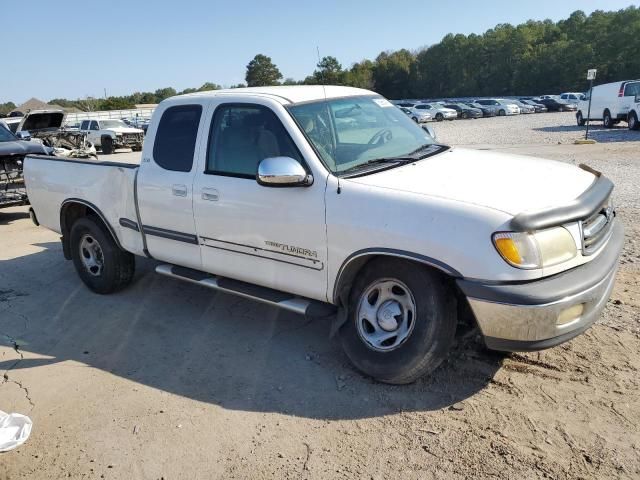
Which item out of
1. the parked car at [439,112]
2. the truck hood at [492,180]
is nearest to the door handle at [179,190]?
the truck hood at [492,180]

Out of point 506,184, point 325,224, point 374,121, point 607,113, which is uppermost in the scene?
point 374,121

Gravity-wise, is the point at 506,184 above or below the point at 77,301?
above

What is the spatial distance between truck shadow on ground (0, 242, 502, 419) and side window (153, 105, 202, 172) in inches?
57.0

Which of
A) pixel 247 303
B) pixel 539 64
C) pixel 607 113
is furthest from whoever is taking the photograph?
pixel 539 64

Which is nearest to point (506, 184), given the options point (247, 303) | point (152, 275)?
point (247, 303)

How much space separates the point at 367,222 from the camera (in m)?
3.36

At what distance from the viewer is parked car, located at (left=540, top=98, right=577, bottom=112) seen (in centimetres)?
4862

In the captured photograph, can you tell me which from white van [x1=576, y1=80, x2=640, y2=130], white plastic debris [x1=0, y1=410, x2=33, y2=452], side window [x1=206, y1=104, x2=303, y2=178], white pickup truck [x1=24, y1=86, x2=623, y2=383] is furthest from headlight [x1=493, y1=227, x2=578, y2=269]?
white van [x1=576, y1=80, x2=640, y2=130]

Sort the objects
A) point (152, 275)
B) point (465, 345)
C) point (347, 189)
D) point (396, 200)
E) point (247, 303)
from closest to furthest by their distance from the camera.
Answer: point (396, 200), point (347, 189), point (465, 345), point (247, 303), point (152, 275)

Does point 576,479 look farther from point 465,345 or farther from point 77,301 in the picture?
point 77,301

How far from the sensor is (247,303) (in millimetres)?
5219

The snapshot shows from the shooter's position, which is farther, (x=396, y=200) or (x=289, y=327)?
(x=289, y=327)

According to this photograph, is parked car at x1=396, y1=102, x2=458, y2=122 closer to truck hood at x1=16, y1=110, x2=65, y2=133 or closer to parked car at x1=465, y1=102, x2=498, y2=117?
parked car at x1=465, y1=102, x2=498, y2=117

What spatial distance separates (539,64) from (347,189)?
91.0m
